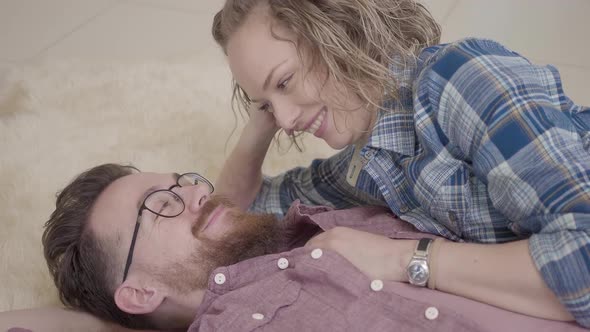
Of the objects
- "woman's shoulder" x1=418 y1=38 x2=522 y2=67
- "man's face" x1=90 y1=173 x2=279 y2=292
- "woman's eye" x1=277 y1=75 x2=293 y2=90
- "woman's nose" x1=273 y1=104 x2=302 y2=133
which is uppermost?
"woman's eye" x1=277 y1=75 x2=293 y2=90

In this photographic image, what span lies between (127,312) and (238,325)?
318 millimetres

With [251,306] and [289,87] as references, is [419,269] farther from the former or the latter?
[289,87]

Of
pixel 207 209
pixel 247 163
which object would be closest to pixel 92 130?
pixel 247 163

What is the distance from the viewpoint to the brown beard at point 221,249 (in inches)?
55.1

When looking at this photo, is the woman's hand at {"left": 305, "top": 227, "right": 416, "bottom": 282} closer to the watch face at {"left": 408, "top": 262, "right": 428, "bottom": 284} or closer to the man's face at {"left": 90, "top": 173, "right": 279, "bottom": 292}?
the watch face at {"left": 408, "top": 262, "right": 428, "bottom": 284}

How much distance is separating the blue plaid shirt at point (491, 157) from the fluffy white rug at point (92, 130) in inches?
34.3

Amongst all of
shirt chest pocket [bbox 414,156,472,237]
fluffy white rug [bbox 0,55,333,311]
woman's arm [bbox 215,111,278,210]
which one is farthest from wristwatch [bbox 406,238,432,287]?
fluffy white rug [bbox 0,55,333,311]

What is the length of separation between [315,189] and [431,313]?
0.74 m

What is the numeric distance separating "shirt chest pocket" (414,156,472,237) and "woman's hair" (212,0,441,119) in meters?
0.18

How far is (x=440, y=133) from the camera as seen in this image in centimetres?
131

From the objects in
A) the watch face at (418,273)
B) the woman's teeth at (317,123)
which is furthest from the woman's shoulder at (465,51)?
the watch face at (418,273)

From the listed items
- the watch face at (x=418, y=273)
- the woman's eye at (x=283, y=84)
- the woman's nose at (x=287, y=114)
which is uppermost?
the woman's eye at (x=283, y=84)

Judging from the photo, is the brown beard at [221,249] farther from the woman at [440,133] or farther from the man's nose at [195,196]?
the woman at [440,133]

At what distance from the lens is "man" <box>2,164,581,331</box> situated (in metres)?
1.21
